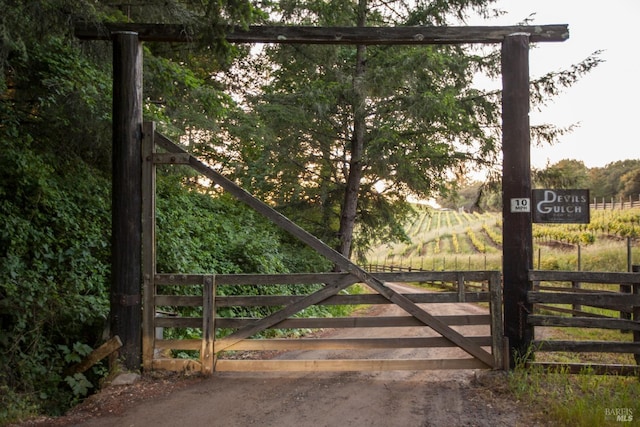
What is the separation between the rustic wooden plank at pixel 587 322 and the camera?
5.47 m

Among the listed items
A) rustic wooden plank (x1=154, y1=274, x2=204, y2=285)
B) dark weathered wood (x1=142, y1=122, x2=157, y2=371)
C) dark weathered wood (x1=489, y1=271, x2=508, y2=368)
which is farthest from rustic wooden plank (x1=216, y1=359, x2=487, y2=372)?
rustic wooden plank (x1=154, y1=274, x2=204, y2=285)

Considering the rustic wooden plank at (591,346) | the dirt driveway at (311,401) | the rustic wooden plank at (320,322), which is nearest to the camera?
the dirt driveway at (311,401)

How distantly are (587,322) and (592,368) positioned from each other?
540 mm

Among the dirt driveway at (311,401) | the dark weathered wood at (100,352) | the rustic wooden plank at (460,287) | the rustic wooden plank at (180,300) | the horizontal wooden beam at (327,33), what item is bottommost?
the dirt driveway at (311,401)

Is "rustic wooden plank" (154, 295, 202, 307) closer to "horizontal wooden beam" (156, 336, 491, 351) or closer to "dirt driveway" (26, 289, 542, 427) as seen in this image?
"horizontal wooden beam" (156, 336, 491, 351)

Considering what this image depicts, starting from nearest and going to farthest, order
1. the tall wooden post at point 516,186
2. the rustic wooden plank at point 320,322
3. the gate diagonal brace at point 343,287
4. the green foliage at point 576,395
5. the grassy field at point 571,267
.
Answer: the green foliage at point 576,395 → the grassy field at point 571,267 → the gate diagonal brace at point 343,287 → the rustic wooden plank at point 320,322 → the tall wooden post at point 516,186

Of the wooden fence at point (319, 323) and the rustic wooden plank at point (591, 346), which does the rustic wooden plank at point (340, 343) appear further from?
the rustic wooden plank at point (591, 346)

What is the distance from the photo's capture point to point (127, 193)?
580 cm

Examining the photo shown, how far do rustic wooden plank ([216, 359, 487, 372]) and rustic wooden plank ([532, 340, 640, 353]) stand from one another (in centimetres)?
81

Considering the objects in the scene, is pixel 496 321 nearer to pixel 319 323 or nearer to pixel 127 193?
pixel 319 323

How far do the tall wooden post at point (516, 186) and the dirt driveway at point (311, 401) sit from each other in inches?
36.8

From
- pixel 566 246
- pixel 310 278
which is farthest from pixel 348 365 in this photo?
pixel 566 246

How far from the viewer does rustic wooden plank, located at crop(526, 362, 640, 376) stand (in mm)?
5355

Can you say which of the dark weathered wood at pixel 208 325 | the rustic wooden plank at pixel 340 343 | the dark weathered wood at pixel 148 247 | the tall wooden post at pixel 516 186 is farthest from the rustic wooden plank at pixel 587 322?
the dark weathered wood at pixel 148 247
